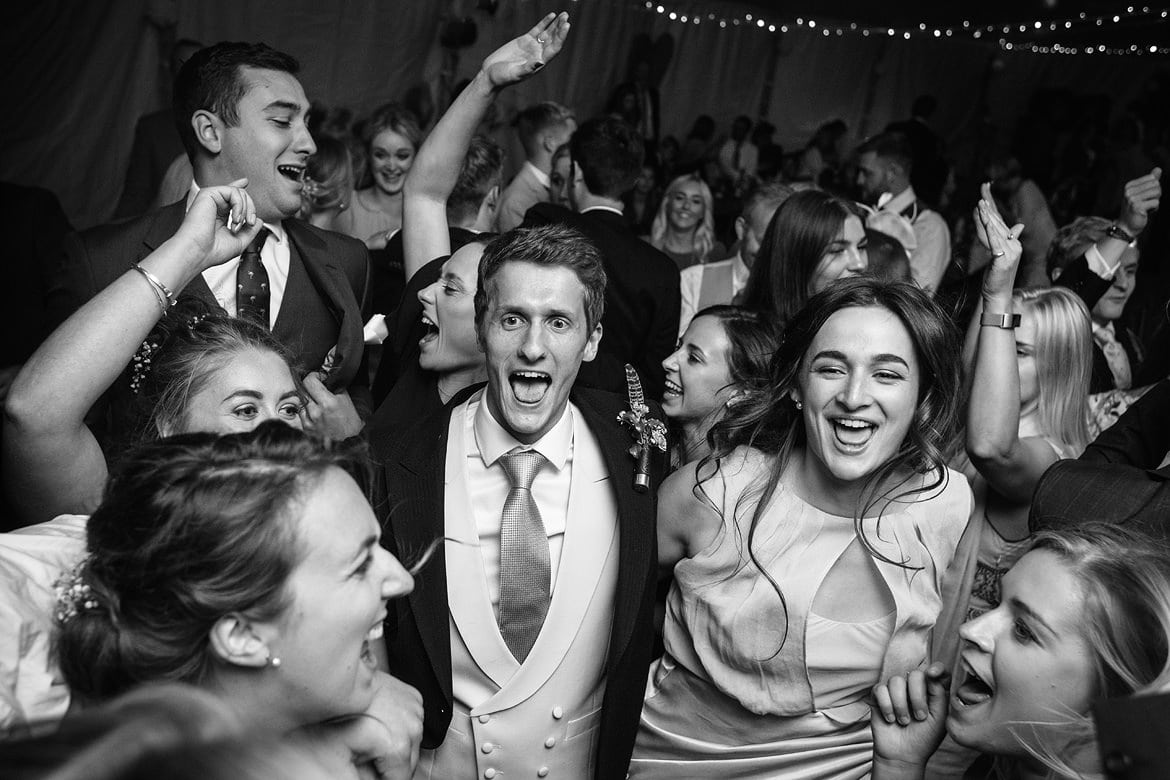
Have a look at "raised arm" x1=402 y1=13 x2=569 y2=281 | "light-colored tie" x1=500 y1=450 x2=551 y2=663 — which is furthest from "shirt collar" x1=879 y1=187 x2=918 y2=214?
"light-colored tie" x1=500 y1=450 x2=551 y2=663

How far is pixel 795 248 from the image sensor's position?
364 cm

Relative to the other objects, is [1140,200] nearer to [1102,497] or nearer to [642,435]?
[1102,497]

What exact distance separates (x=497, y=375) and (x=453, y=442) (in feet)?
0.58

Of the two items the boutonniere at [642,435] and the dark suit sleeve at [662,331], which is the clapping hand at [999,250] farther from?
the dark suit sleeve at [662,331]

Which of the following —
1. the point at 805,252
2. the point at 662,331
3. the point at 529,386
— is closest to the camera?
the point at 529,386

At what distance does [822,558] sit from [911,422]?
15.0 inches

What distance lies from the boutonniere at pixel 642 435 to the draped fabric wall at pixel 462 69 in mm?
5580

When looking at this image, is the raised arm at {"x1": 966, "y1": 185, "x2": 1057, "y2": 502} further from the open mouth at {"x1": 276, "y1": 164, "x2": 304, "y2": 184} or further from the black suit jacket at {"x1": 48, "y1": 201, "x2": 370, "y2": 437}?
the open mouth at {"x1": 276, "y1": 164, "x2": 304, "y2": 184}

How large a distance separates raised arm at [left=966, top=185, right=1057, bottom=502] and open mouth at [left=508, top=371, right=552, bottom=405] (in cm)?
111

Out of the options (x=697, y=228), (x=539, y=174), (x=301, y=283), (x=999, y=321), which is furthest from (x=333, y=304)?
(x=697, y=228)

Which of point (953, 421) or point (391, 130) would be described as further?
point (391, 130)

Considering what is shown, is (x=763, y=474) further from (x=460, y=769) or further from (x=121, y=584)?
(x=121, y=584)

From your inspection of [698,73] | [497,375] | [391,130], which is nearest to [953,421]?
[497,375]

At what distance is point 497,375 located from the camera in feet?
Result: 7.59
